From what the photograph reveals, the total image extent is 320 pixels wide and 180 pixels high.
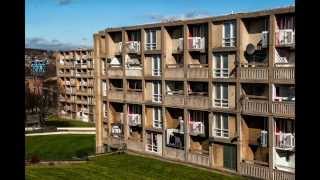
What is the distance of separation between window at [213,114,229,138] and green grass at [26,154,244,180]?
2.94 m

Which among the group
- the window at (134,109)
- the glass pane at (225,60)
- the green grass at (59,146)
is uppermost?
the glass pane at (225,60)

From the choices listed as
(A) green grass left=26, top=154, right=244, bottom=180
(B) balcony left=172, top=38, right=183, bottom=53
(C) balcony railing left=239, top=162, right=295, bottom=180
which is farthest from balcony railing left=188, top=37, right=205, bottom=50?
(C) balcony railing left=239, top=162, right=295, bottom=180

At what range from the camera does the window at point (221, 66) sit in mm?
37812

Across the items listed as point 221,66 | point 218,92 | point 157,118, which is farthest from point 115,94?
point 221,66

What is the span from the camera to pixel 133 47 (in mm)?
48438

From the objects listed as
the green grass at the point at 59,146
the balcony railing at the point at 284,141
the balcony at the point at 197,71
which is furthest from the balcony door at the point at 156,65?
the green grass at the point at 59,146

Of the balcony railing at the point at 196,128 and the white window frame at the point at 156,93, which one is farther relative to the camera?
the white window frame at the point at 156,93

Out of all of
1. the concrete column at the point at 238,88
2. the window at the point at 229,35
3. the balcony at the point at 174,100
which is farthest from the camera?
the balcony at the point at 174,100

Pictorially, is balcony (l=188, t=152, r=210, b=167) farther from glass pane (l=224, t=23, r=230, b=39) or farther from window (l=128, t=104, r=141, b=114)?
glass pane (l=224, t=23, r=230, b=39)

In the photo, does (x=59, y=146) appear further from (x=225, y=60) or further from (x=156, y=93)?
(x=225, y=60)

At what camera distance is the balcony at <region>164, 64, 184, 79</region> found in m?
42.1

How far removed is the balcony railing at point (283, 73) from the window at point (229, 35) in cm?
494

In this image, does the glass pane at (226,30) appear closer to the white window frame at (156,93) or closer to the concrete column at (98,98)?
the white window frame at (156,93)
